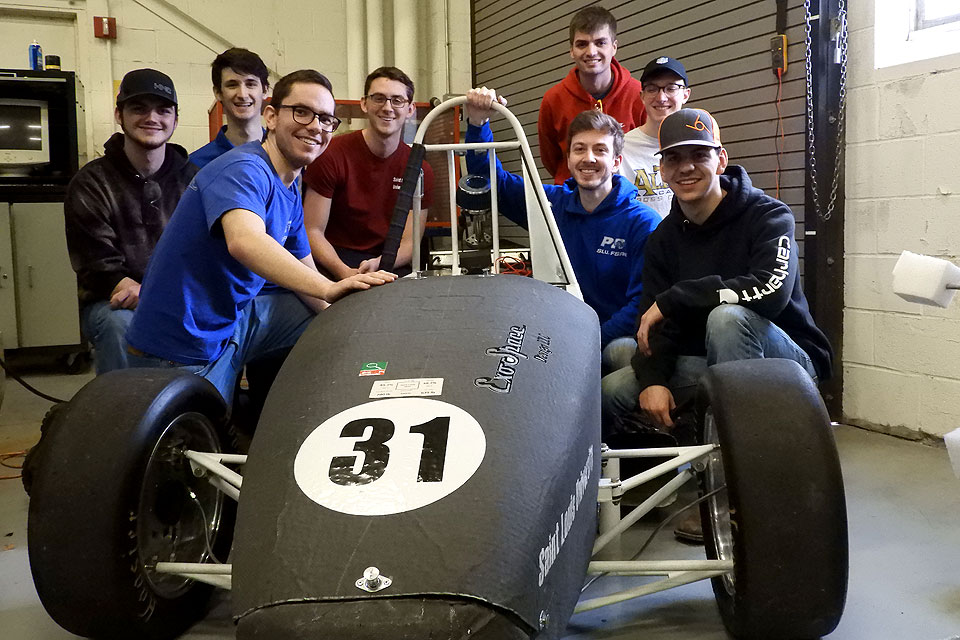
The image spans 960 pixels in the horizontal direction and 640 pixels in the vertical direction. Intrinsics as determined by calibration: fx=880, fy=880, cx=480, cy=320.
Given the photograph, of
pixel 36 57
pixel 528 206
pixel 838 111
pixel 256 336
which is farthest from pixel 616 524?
pixel 36 57

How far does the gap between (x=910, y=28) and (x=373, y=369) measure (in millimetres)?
2792

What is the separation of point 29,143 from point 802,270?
4.61 meters

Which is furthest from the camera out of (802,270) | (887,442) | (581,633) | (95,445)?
(802,270)

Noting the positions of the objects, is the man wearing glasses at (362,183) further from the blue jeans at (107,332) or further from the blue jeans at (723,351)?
the blue jeans at (723,351)

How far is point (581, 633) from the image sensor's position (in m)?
1.71

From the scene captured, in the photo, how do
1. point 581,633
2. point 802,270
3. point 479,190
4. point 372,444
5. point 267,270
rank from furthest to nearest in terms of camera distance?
point 802,270, point 479,190, point 267,270, point 581,633, point 372,444

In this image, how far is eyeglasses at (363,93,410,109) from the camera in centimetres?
333

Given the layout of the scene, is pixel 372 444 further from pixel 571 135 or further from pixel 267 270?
pixel 571 135

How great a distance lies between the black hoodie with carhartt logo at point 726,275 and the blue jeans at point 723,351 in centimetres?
4

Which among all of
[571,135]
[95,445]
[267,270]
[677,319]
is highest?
[571,135]

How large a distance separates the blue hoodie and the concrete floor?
0.74 m

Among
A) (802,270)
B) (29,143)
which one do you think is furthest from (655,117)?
(29,143)

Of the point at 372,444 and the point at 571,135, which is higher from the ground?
the point at 571,135

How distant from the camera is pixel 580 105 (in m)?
3.59
